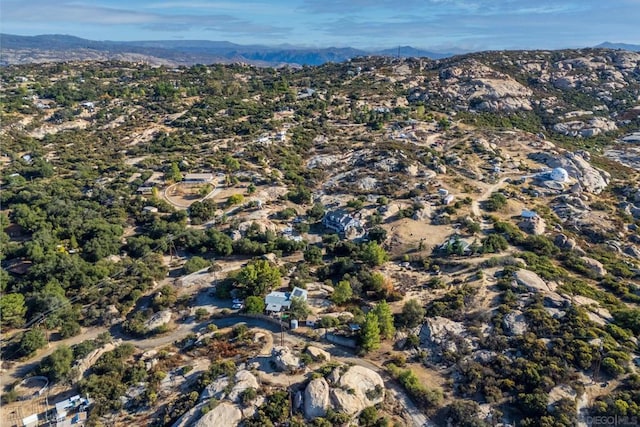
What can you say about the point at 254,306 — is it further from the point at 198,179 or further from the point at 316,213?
the point at 198,179

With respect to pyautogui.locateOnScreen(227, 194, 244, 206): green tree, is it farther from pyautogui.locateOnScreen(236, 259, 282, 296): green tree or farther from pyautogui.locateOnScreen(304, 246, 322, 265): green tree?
pyautogui.locateOnScreen(236, 259, 282, 296): green tree

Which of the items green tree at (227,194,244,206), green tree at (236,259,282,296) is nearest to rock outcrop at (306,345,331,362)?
green tree at (236,259,282,296)

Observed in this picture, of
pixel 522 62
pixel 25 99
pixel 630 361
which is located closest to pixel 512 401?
pixel 630 361

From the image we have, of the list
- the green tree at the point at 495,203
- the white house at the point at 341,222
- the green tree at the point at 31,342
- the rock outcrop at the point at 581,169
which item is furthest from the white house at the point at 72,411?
the rock outcrop at the point at 581,169

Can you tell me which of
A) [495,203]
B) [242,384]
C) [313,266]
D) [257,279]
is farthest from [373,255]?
[495,203]

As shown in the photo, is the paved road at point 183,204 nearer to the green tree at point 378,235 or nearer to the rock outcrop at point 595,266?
the green tree at point 378,235
